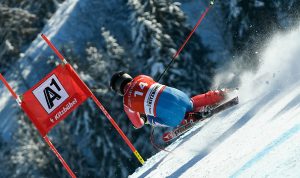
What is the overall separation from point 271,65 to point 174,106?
2.81 meters

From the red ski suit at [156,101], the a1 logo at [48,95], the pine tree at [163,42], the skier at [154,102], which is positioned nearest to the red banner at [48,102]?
the a1 logo at [48,95]

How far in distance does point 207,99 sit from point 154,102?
4.61 feet

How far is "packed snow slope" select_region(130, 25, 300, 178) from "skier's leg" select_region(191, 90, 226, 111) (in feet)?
1.17

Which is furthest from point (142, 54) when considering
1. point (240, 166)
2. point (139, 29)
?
point (240, 166)

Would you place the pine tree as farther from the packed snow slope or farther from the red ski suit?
the red ski suit

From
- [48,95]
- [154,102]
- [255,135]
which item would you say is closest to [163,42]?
[48,95]

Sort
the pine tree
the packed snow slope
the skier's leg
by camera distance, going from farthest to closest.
A: the pine tree < the skier's leg < the packed snow slope

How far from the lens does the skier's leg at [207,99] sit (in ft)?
31.4

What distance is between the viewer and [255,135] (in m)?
6.89

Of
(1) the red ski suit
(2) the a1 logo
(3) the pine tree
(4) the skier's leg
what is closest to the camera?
(1) the red ski suit

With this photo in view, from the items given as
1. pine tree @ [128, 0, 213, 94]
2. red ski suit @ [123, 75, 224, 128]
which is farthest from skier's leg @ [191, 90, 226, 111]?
pine tree @ [128, 0, 213, 94]

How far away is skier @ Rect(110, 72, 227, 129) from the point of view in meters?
8.71

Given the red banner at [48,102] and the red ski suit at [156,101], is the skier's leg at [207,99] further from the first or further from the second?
the red banner at [48,102]

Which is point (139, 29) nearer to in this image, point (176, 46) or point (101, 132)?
point (176, 46)
